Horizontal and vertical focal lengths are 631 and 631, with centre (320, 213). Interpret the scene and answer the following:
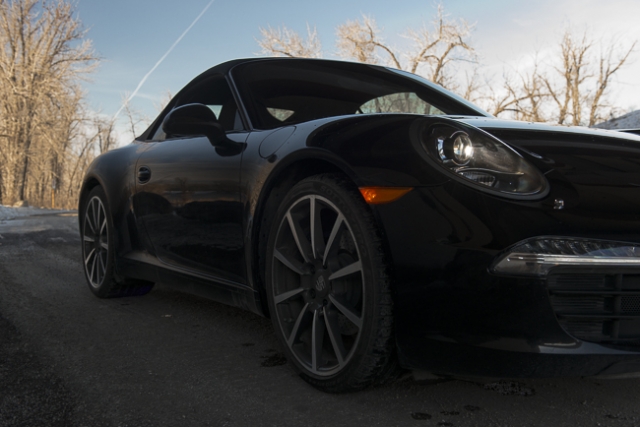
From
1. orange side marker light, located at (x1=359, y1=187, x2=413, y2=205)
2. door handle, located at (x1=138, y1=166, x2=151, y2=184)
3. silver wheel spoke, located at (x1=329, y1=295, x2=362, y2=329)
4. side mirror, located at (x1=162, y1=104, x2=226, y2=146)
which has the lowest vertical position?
silver wheel spoke, located at (x1=329, y1=295, x2=362, y2=329)

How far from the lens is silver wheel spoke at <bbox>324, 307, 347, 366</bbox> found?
7.02 feet

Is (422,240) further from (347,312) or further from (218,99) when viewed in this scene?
(218,99)

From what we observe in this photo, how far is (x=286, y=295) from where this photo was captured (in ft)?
7.76

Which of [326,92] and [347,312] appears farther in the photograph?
[326,92]

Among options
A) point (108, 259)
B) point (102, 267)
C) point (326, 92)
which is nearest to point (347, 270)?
point (326, 92)

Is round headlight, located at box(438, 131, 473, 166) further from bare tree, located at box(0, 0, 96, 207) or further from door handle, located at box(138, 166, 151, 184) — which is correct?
bare tree, located at box(0, 0, 96, 207)

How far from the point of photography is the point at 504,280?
1739 millimetres

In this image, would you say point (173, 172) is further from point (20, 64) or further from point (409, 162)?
point (20, 64)

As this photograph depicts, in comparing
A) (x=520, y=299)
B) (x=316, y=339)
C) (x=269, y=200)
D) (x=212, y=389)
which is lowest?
(x=212, y=389)

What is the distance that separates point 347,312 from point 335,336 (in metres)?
0.14

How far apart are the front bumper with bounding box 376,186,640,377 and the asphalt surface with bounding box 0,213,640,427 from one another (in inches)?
10.7

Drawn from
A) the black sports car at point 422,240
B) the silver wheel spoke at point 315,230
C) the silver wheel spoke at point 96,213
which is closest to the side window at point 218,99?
the black sports car at point 422,240

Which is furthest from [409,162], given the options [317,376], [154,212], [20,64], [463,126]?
[20,64]

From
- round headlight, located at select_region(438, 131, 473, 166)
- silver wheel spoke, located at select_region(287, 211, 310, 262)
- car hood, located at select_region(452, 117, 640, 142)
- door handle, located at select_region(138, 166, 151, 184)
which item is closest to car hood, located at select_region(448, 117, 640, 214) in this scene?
car hood, located at select_region(452, 117, 640, 142)
